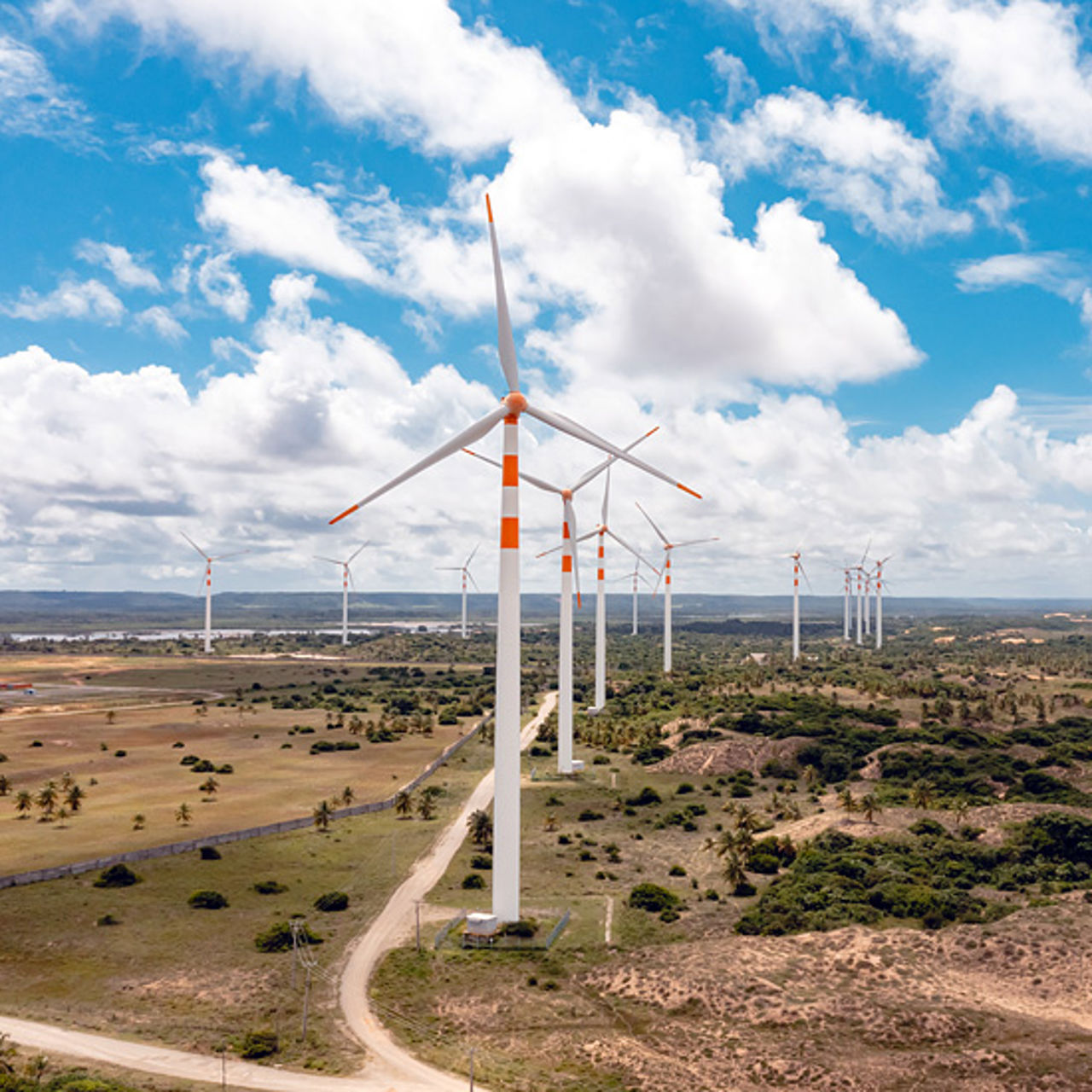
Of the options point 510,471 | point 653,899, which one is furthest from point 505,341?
point 653,899

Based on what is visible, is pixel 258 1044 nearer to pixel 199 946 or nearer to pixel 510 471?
pixel 199 946

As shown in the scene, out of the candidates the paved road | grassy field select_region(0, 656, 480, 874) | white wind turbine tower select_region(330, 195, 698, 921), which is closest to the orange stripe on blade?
white wind turbine tower select_region(330, 195, 698, 921)

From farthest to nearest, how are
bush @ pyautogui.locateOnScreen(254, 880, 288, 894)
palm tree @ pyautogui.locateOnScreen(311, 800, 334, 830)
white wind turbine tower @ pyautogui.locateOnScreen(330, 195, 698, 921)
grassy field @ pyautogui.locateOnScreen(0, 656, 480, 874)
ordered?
palm tree @ pyautogui.locateOnScreen(311, 800, 334, 830) < grassy field @ pyautogui.locateOnScreen(0, 656, 480, 874) < bush @ pyautogui.locateOnScreen(254, 880, 288, 894) < white wind turbine tower @ pyautogui.locateOnScreen(330, 195, 698, 921)

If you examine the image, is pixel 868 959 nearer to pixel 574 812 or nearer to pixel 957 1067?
pixel 957 1067

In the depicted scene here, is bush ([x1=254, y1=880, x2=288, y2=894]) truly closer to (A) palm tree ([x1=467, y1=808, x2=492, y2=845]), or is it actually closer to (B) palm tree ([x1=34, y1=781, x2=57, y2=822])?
(A) palm tree ([x1=467, y1=808, x2=492, y2=845])

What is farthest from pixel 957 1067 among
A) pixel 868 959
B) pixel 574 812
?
pixel 574 812

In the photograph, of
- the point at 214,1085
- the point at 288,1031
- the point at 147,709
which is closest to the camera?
the point at 214,1085
